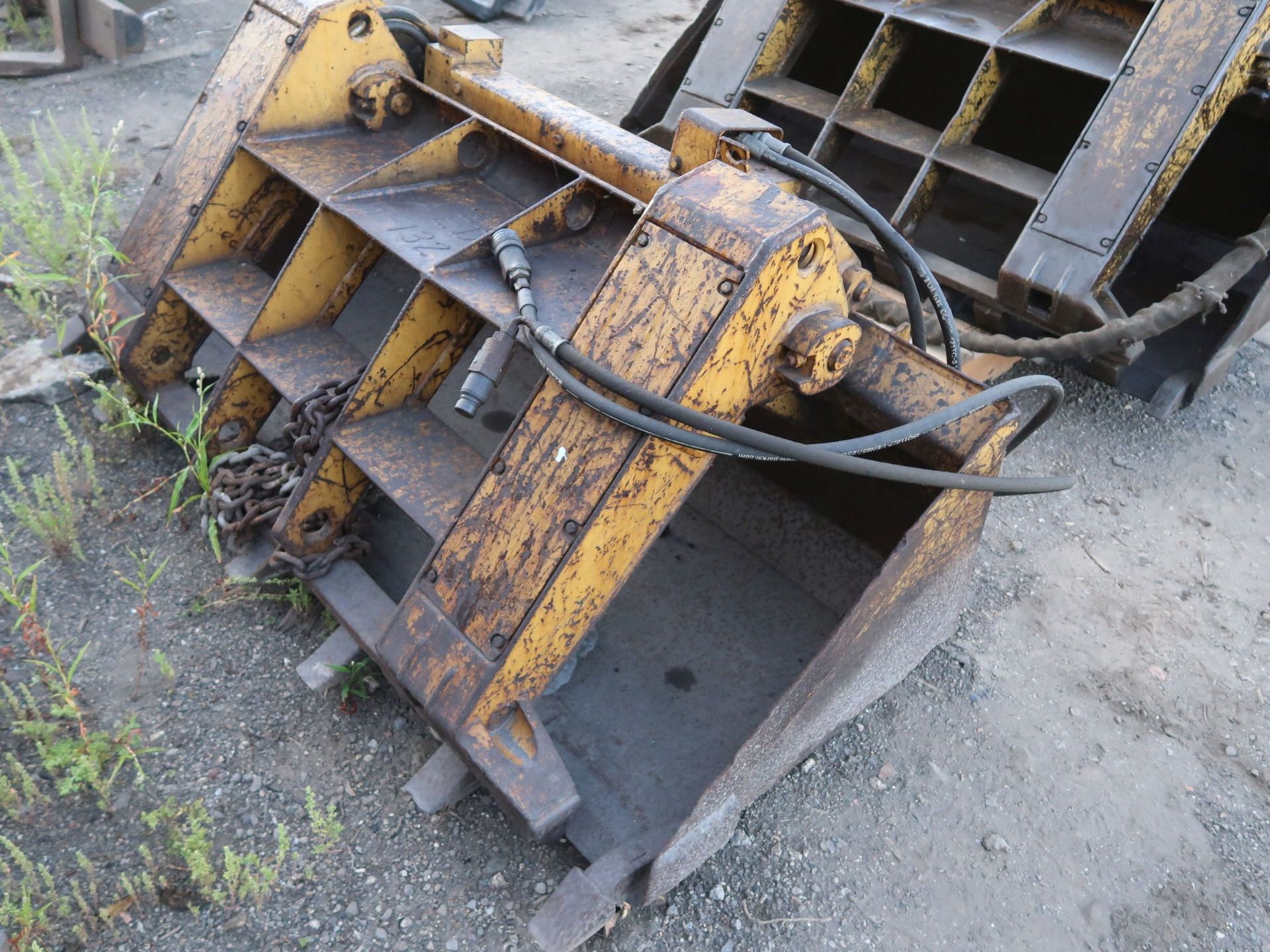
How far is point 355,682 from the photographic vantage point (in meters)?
2.80

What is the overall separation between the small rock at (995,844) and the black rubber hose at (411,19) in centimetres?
308

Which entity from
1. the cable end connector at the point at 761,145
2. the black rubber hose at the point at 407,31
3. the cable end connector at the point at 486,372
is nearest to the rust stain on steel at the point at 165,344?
the black rubber hose at the point at 407,31

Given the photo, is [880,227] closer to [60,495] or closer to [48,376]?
[60,495]

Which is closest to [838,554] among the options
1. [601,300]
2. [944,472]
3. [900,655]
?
[900,655]

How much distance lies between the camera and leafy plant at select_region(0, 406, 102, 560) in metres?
3.07

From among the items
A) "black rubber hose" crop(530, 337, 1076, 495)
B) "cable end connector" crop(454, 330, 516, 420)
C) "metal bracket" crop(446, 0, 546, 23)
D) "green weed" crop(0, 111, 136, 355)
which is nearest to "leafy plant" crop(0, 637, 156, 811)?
"green weed" crop(0, 111, 136, 355)

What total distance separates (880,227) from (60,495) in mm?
2765

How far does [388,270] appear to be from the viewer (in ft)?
12.0

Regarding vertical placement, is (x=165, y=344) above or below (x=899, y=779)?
below

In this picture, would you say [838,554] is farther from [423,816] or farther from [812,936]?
[423,816]

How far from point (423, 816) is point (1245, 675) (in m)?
2.82

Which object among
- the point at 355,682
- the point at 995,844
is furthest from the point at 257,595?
the point at 995,844

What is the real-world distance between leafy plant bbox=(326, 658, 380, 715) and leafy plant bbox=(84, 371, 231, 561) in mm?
540

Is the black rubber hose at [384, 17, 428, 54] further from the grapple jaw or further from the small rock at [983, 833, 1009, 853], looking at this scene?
the small rock at [983, 833, 1009, 853]
